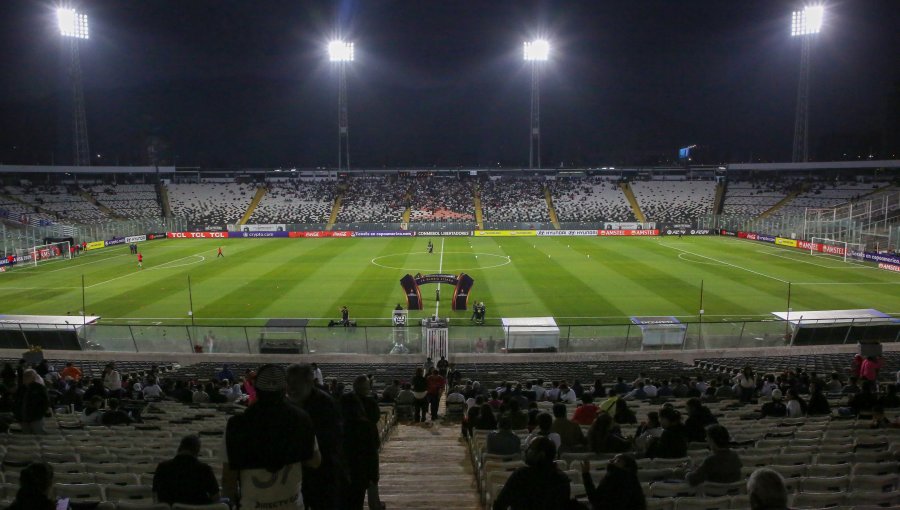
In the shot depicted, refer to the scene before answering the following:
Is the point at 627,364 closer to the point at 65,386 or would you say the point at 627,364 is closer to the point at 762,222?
the point at 65,386

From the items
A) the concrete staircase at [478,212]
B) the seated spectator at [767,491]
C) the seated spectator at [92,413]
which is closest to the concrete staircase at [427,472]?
the seated spectator at [767,491]

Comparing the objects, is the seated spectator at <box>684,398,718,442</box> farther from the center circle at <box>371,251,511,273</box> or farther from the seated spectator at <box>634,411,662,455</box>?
the center circle at <box>371,251,511,273</box>

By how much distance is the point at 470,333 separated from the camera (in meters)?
22.9

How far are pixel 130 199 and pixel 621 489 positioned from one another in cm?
9534

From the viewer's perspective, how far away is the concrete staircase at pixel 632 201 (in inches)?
3420

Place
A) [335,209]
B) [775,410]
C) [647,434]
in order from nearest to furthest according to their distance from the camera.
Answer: [647,434], [775,410], [335,209]

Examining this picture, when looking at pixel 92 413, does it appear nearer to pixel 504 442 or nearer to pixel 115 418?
pixel 115 418

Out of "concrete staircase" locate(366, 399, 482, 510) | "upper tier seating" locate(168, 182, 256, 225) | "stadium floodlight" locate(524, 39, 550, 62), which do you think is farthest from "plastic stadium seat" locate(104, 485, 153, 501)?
"stadium floodlight" locate(524, 39, 550, 62)

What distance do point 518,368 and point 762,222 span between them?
61300 millimetres

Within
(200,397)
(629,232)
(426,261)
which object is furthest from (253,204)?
(200,397)

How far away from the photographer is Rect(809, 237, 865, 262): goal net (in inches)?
2131

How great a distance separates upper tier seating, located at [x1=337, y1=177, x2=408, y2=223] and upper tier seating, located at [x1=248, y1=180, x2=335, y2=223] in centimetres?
276

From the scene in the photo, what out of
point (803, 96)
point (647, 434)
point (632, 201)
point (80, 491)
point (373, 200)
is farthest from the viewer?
point (373, 200)

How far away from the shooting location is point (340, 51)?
82375mm
